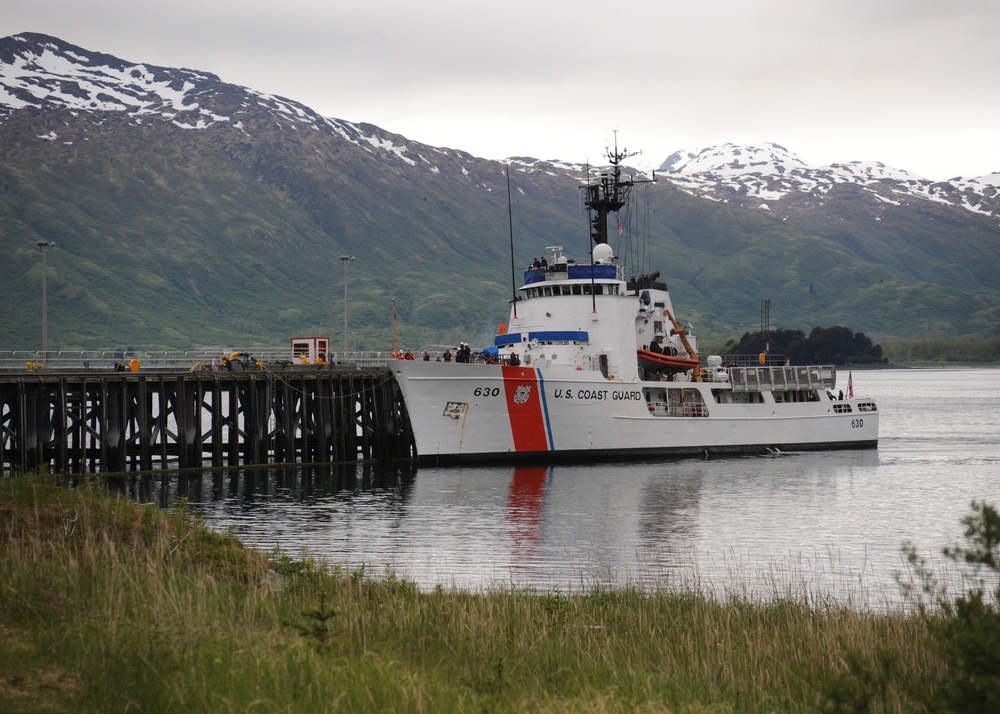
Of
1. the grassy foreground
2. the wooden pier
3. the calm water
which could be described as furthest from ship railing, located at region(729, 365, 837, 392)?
the grassy foreground

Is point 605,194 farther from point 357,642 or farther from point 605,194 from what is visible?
point 357,642

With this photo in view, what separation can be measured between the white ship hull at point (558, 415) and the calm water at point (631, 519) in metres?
1.22

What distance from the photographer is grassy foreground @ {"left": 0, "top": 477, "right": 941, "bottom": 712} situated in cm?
989

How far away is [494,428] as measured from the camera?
44844mm

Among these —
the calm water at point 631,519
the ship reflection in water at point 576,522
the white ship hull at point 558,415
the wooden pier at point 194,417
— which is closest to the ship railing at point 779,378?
the white ship hull at point 558,415

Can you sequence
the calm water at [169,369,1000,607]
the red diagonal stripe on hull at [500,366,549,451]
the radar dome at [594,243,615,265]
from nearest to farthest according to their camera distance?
the calm water at [169,369,1000,607]
the red diagonal stripe on hull at [500,366,549,451]
the radar dome at [594,243,615,265]

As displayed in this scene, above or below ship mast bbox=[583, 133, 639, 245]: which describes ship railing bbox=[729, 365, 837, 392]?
below

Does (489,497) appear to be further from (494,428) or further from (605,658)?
(605,658)

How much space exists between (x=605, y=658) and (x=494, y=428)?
1272 inches

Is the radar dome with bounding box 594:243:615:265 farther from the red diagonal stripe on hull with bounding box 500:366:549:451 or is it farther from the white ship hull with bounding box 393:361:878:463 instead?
the red diagonal stripe on hull with bounding box 500:366:549:451

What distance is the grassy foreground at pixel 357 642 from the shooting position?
32.4 ft

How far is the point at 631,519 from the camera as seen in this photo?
3281 centimetres

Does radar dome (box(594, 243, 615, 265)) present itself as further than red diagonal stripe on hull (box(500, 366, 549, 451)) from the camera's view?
Yes

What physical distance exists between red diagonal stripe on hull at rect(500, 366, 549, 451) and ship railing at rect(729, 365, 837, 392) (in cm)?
1133
